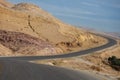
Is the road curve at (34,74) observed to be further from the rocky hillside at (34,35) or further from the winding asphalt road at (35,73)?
the rocky hillside at (34,35)

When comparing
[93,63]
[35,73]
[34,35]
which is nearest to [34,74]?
[35,73]

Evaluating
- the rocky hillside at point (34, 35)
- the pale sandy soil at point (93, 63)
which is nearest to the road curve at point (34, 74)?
the pale sandy soil at point (93, 63)

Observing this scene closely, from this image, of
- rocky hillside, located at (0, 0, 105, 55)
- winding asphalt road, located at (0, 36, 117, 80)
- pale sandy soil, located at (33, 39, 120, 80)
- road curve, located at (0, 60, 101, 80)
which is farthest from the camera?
rocky hillside, located at (0, 0, 105, 55)

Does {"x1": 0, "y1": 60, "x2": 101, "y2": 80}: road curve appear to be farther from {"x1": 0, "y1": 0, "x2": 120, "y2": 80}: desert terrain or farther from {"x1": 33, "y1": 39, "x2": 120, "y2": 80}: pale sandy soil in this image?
{"x1": 0, "y1": 0, "x2": 120, "y2": 80}: desert terrain

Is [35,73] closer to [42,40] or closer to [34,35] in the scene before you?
[42,40]

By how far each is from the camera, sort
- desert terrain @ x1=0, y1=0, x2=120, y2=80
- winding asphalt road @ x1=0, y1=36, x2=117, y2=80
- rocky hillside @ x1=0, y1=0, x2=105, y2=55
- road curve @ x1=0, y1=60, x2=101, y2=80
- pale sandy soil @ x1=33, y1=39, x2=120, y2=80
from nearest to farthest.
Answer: road curve @ x1=0, y1=60, x2=101, y2=80 → winding asphalt road @ x1=0, y1=36, x2=117, y2=80 → pale sandy soil @ x1=33, y1=39, x2=120, y2=80 → desert terrain @ x1=0, y1=0, x2=120, y2=80 → rocky hillside @ x1=0, y1=0, x2=105, y2=55

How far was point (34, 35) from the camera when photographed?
6938 centimetres

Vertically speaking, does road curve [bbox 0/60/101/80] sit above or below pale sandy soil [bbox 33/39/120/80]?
above

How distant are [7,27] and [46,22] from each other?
1395 cm

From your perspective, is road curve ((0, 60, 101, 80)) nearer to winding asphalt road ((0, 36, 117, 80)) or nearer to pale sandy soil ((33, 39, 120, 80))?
winding asphalt road ((0, 36, 117, 80))

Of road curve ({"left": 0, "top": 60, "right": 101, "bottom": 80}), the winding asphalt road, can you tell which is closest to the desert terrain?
the winding asphalt road

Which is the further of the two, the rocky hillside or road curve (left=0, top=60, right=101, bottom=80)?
the rocky hillside

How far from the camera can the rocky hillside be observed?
63406 mm

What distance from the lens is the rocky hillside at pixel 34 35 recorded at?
63.4 m
